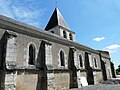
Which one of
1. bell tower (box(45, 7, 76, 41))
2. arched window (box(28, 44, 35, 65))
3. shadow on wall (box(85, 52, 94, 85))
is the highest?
bell tower (box(45, 7, 76, 41))

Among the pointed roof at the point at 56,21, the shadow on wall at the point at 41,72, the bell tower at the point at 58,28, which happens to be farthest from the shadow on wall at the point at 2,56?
the pointed roof at the point at 56,21

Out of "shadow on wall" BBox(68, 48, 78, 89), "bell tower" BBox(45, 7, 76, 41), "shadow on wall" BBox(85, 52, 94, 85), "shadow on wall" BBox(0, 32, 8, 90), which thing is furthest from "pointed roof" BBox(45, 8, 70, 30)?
"shadow on wall" BBox(0, 32, 8, 90)

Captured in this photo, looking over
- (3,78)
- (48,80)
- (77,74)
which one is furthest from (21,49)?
(77,74)

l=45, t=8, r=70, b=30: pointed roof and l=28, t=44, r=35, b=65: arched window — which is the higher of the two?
l=45, t=8, r=70, b=30: pointed roof

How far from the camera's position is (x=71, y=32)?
24328 mm

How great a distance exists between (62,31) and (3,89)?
623 inches

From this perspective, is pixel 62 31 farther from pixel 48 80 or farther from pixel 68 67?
pixel 48 80

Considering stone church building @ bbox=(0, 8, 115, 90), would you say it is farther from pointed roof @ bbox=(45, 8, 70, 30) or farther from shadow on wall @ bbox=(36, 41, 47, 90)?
pointed roof @ bbox=(45, 8, 70, 30)

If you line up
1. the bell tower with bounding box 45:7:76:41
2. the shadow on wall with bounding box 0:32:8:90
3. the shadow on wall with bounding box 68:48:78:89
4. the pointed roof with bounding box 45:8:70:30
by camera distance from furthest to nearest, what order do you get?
the pointed roof with bounding box 45:8:70:30 → the bell tower with bounding box 45:7:76:41 → the shadow on wall with bounding box 68:48:78:89 → the shadow on wall with bounding box 0:32:8:90

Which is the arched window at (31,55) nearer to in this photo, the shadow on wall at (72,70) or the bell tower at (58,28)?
the shadow on wall at (72,70)

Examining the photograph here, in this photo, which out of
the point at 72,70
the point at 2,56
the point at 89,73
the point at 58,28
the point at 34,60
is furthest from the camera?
the point at 58,28

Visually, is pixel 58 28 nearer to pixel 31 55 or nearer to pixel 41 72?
pixel 31 55

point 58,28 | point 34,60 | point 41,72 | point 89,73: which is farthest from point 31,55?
point 58,28

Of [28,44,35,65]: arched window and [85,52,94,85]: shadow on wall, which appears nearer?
[28,44,35,65]: arched window
